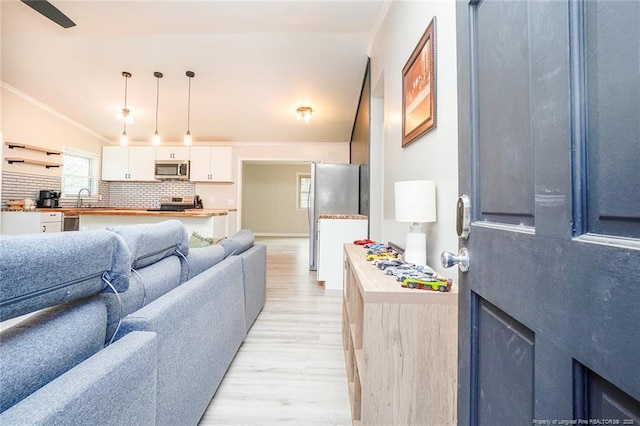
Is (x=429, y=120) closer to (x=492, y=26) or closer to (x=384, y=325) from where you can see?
(x=492, y=26)

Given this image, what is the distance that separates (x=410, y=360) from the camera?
1.01m

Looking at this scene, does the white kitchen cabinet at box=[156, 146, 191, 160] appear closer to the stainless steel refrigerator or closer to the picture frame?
the stainless steel refrigerator

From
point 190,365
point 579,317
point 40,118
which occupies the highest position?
point 40,118

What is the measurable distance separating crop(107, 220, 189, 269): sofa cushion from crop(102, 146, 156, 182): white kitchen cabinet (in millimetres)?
A: 5409

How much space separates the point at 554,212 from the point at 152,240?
130 cm

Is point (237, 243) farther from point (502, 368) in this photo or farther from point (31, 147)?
point (31, 147)

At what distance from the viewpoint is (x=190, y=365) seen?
45.8 inches

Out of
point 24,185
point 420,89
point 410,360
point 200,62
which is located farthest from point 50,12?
point 410,360

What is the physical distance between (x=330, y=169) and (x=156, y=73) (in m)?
2.93

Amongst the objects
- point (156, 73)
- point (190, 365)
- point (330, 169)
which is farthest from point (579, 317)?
point (156, 73)

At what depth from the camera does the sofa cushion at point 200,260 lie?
148 cm

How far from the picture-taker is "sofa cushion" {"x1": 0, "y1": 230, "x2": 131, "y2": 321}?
54 centimetres

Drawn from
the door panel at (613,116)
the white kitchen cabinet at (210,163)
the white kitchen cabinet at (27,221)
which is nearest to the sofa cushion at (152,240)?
the door panel at (613,116)

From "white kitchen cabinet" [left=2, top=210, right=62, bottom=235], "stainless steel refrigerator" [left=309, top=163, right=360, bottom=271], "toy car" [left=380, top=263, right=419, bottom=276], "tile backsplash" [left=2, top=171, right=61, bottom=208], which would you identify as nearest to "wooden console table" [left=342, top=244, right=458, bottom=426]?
"toy car" [left=380, top=263, right=419, bottom=276]
